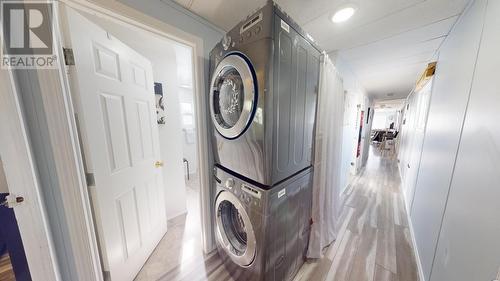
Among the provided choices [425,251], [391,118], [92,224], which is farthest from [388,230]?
[391,118]

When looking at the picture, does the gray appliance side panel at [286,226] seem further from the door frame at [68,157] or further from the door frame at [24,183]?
the door frame at [24,183]

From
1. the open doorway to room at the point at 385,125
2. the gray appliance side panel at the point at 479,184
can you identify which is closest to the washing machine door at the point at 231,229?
the gray appliance side panel at the point at 479,184

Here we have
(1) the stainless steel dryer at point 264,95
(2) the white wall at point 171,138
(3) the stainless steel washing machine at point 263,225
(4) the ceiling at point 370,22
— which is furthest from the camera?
(2) the white wall at point 171,138

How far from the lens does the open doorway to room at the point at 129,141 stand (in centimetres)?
94

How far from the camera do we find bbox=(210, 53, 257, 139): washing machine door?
2.82 ft

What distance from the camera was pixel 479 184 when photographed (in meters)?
0.76

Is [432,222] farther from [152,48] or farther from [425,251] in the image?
[152,48]

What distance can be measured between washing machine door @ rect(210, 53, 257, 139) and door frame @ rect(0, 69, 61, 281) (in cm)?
94

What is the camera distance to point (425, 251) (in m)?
1.31

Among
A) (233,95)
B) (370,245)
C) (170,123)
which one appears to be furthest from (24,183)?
(370,245)

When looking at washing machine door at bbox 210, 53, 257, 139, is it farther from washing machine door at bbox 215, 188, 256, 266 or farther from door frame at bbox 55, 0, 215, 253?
washing machine door at bbox 215, 188, 256, 266

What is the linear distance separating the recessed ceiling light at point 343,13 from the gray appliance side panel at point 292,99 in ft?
1.10

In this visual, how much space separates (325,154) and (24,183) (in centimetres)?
200

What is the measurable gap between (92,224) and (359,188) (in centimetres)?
392
